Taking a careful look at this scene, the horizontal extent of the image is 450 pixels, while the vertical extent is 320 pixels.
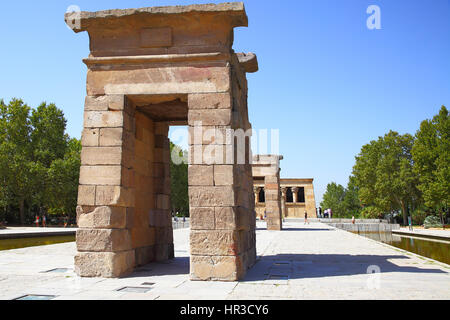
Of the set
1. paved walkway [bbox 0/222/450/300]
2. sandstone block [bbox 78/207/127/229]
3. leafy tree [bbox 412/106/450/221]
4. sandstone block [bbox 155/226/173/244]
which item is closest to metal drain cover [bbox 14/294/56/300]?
paved walkway [bbox 0/222/450/300]

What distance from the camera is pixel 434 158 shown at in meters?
30.7

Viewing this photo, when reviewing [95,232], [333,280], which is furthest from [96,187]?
[333,280]

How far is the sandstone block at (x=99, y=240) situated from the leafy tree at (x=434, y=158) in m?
28.3

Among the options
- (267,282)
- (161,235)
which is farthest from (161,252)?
(267,282)

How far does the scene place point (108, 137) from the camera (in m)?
7.41

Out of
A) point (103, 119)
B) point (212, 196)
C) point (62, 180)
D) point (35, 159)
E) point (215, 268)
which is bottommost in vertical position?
point (215, 268)

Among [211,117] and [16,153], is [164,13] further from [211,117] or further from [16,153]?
[16,153]

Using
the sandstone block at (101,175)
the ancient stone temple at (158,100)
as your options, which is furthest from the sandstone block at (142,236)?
the sandstone block at (101,175)

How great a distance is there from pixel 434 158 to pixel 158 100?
99.2 ft

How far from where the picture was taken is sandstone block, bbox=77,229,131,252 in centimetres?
702

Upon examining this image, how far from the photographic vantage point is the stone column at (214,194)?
6.74m
